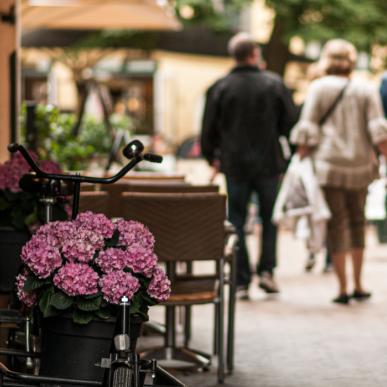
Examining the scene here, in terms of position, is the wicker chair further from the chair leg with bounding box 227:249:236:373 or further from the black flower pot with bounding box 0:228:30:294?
the black flower pot with bounding box 0:228:30:294

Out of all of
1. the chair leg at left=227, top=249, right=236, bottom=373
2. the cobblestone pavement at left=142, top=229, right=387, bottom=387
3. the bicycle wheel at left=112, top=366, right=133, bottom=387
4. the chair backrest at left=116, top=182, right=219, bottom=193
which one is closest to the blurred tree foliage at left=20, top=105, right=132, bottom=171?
the cobblestone pavement at left=142, top=229, right=387, bottom=387

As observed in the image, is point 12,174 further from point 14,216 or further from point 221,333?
point 221,333

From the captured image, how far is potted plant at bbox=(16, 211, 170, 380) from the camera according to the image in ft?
16.3

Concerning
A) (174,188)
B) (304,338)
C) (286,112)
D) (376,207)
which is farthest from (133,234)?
(376,207)

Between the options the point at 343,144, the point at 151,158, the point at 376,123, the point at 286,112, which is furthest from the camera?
the point at 286,112

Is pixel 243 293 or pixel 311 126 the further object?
pixel 243 293

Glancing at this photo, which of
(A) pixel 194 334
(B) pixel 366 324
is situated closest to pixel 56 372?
(A) pixel 194 334

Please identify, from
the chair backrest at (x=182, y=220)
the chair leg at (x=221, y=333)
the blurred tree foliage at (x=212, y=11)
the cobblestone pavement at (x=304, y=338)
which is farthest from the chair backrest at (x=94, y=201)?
the blurred tree foliage at (x=212, y=11)

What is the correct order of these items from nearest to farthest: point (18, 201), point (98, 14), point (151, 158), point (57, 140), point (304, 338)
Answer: point (151, 158) → point (18, 201) → point (304, 338) → point (57, 140) → point (98, 14)

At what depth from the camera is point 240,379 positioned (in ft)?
23.6

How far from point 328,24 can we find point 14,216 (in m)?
15.0

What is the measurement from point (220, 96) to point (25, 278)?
5494 mm

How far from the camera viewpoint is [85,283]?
495 cm

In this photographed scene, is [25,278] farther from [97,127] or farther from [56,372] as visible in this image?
[97,127]
